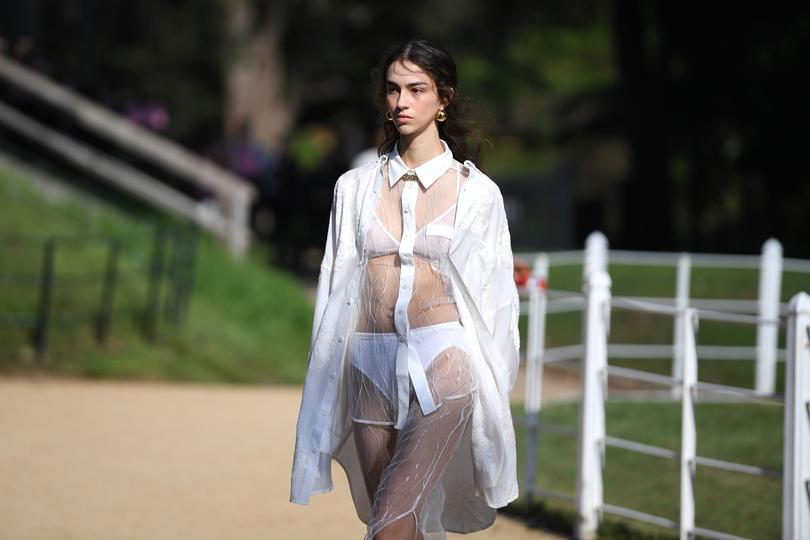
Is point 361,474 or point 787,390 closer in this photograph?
point 361,474

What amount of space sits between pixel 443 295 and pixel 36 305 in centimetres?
948

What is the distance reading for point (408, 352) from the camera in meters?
4.42

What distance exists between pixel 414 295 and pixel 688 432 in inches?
108

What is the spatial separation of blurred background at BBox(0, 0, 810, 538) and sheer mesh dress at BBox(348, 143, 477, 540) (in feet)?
1.65

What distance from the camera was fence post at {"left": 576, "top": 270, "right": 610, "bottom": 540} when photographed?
23.9ft

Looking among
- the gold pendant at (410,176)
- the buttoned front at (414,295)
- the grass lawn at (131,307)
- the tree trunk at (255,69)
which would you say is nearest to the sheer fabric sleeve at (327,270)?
the buttoned front at (414,295)

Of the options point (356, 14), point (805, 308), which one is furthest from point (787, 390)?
point (356, 14)

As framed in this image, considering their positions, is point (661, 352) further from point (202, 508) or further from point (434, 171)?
point (434, 171)

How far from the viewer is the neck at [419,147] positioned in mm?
4566

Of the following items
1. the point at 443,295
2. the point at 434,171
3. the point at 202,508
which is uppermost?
the point at 434,171

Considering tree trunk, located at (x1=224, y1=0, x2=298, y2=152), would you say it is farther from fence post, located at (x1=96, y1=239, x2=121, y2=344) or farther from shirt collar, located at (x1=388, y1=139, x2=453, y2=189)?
shirt collar, located at (x1=388, y1=139, x2=453, y2=189)

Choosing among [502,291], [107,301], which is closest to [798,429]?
[502,291]

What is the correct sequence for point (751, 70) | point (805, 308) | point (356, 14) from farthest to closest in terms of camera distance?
1. point (356, 14)
2. point (751, 70)
3. point (805, 308)

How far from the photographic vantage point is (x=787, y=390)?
6.00 m
